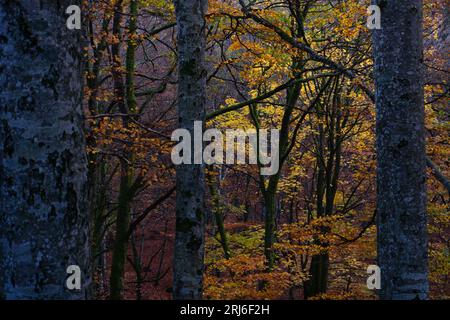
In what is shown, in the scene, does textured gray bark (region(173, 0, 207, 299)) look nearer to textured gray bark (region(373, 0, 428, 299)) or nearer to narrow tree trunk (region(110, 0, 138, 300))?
textured gray bark (region(373, 0, 428, 299))

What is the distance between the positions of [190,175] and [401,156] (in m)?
2.16

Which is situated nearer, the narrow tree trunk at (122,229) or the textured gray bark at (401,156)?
the textured gray bark at (401,156)

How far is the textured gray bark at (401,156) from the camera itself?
9.55 feet

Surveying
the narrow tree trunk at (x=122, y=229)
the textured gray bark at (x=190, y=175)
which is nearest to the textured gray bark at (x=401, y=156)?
the textured gray bark at (x=190, y=175)

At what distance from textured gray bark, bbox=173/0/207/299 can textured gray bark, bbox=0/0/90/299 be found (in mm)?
2289

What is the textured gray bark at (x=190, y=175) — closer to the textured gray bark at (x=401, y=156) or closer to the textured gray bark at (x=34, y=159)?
the textured gray bark at (x=401, y=156)

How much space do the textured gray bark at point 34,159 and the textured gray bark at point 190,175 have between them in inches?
90.1

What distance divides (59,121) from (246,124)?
1373 cm

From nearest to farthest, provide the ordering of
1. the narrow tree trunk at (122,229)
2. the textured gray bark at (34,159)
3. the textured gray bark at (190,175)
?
the textured gray bark at (34,159), the textured gray bark at (190,175), the narrow tree trunk at (122,229)

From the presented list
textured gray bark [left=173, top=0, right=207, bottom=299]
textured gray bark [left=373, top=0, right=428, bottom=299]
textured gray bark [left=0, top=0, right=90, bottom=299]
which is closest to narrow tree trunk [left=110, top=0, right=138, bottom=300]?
textured gray bark [left=173, top=0, right=207, bottom=299]

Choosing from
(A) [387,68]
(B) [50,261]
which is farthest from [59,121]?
(A) [387,68]

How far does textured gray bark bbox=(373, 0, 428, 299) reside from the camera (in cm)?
291

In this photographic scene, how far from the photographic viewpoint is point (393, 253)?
2.94m
